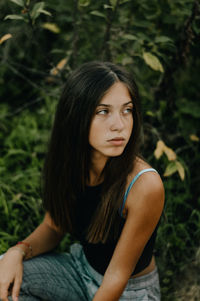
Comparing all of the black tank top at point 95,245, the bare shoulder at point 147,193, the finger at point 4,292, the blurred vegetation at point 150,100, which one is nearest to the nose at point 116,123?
the bare shoulder at point 147,193

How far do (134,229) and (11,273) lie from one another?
25.2 inches

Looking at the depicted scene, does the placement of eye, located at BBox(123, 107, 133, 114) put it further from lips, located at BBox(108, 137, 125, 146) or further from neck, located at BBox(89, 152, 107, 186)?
neck, located at BBox(89, 152, 107, 186)

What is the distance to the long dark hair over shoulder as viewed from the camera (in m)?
1.27

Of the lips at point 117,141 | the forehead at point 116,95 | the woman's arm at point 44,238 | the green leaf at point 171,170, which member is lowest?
the woman's arm at point 44,238

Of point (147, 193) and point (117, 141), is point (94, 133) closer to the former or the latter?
point (117, 141)

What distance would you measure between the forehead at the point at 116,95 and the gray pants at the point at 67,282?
88 cm

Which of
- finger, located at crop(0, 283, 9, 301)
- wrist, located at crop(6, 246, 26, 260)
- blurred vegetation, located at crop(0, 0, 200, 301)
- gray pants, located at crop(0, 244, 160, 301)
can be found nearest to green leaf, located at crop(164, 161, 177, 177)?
blurred vegetation, located at crop(0, 0, 200, 301)

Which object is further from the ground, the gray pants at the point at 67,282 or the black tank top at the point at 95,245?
the black tank top at the point at 95,245

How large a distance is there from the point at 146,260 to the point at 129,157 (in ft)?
1.73

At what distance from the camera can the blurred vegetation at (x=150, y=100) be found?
1971 millimetres

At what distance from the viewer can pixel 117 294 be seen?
4.49 feet

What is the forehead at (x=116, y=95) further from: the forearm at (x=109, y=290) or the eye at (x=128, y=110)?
Answer: the forearm at (x=109, y=290)

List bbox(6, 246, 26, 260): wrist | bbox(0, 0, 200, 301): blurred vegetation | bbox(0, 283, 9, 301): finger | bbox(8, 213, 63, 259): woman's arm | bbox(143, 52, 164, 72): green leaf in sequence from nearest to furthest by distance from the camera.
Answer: bbox(0, 283, 9, 301): finger, bbox(6, 246, 26, 260): wrist, bbox(8, 213, 63, 259): woman's arm, bbox(143, 52, 164, 72): green leaf, bbox(0, 0, 200, 301): blurred vegetation

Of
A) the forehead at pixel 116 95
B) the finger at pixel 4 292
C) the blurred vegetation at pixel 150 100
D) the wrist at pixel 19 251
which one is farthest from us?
the blurred vegetation at pixel 150 100
